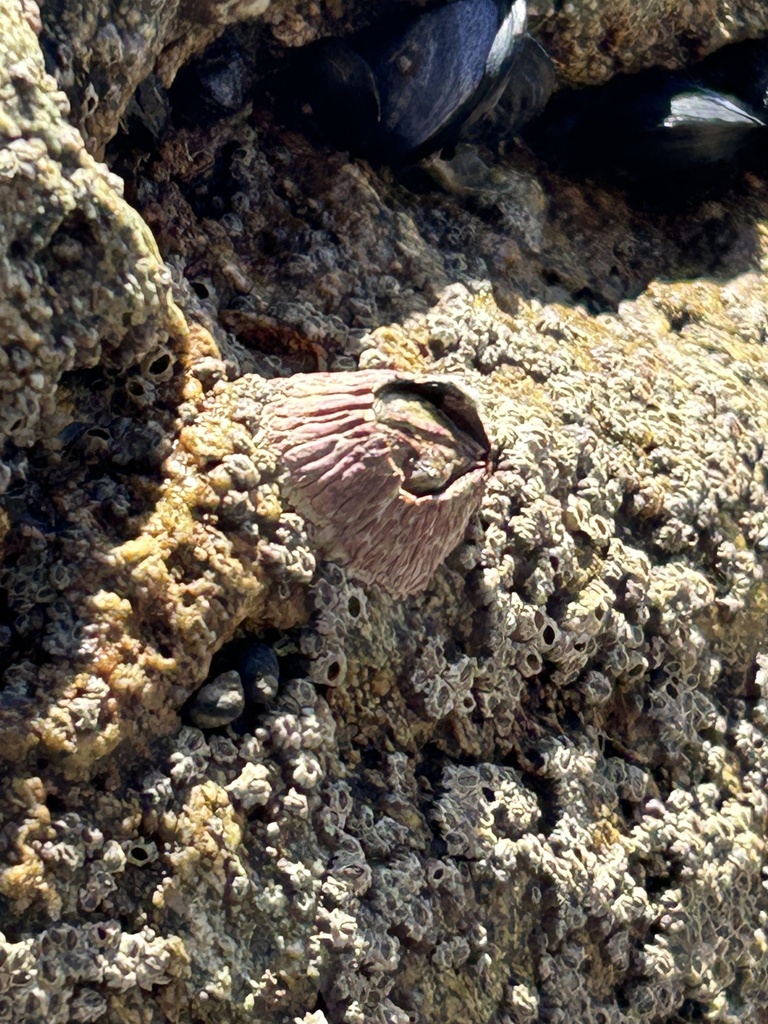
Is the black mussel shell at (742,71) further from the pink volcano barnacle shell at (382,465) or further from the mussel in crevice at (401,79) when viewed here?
the pink volcano barnacle shell at (382,465)

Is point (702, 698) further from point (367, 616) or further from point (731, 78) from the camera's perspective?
point (731, 78)

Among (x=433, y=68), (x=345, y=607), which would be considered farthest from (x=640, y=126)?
(x=345, y=607)

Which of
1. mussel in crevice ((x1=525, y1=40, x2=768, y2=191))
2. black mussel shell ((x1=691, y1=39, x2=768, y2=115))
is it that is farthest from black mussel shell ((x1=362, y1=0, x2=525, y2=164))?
black mussel shell ((x1=691, y1=39, x2=768, y2=115))

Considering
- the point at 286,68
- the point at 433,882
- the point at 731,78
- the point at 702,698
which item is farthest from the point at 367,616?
the point at 731,78

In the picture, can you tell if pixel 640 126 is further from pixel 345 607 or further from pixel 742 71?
pixel 345 607

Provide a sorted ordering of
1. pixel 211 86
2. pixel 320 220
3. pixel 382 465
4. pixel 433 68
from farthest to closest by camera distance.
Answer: pixel 433 68 → pixel 320 220 → pixel 211 86 → pixel 382 465

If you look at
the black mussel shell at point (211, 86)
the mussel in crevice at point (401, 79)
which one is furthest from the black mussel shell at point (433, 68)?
the black mussel shell at point (211, 86)
